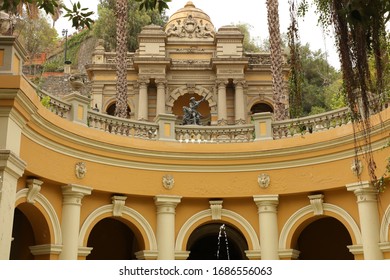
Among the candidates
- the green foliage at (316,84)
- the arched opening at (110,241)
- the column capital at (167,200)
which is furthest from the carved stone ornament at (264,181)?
the green foliage at (316,84)

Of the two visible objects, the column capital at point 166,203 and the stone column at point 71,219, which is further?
the column capital at point 166,203

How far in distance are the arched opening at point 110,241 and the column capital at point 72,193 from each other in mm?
4111

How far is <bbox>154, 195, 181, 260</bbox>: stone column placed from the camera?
13.3 meters

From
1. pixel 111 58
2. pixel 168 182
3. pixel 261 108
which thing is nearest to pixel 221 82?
pixel 261 108

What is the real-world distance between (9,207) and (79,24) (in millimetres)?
3703

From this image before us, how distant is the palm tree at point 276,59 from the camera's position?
1770cm

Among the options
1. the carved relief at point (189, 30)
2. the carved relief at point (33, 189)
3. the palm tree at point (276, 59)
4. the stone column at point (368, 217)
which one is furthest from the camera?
the carved relief at point (189, 30)

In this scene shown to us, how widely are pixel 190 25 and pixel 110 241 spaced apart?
17065mm

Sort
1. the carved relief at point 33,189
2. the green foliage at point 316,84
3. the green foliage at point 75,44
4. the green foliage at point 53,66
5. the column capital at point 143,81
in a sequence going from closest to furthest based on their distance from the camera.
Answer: the carved relief at point 33,189
the column capital at point 143,81
the green foliage at point 316,84
the green foliage at point 53,66
the green foliage at point 75,44

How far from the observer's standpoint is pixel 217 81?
27516 millimetres


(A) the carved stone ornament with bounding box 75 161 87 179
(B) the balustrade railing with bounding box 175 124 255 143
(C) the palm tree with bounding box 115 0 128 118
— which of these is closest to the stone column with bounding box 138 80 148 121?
(C) the palm tree with bounding box 115 0 128 118

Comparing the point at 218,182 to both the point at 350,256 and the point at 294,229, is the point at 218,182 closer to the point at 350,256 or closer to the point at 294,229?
the point at 294,229

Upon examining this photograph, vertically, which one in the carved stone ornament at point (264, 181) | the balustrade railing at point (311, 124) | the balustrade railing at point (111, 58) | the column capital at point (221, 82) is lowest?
the carved stone ornament at point (264, 181)

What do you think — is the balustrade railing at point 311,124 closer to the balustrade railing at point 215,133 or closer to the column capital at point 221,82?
the balustrade railing at point 215,133
